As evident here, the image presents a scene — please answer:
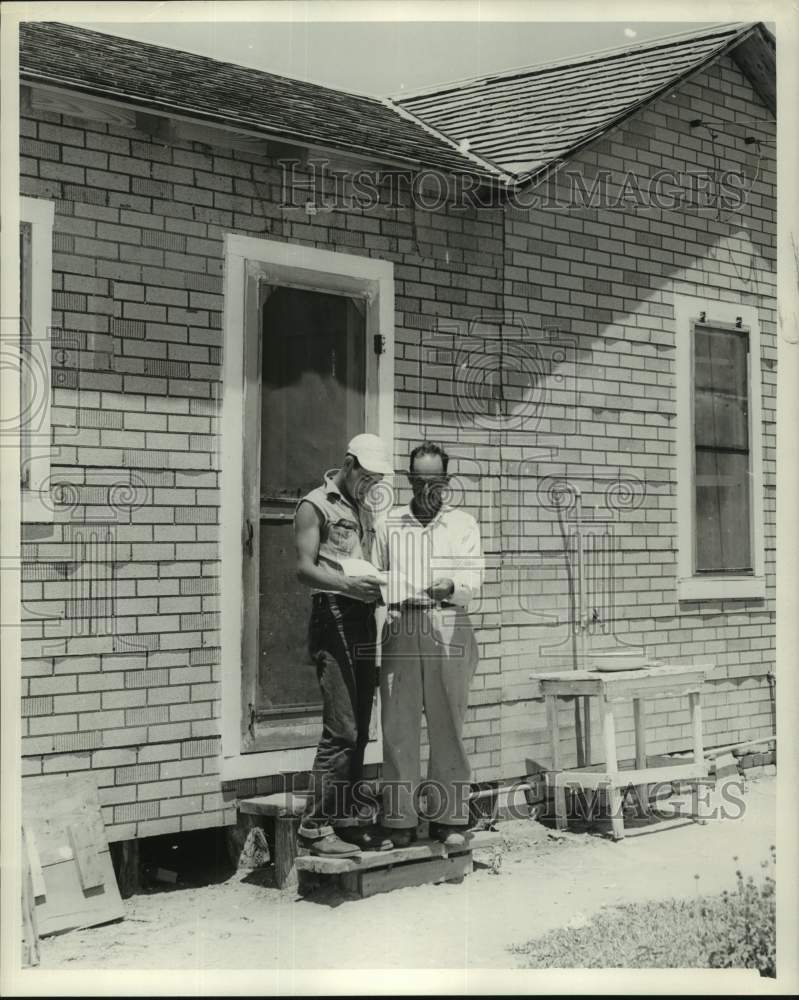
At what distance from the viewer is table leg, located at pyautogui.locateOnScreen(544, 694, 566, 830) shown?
6.38 meters

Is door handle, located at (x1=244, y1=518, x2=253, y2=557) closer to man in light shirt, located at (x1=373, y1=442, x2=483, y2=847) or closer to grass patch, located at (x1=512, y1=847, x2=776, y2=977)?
man in light shirt, located at (x1=373, y1=442, x2=483, y2=847)

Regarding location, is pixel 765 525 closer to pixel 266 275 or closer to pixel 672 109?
pixel 672 109

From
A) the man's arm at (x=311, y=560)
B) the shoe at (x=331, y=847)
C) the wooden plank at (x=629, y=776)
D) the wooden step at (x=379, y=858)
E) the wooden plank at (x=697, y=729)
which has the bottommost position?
the wooden step at (x=379, y=858)

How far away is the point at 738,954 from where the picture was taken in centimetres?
513

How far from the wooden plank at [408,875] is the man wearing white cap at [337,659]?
13 centimetres

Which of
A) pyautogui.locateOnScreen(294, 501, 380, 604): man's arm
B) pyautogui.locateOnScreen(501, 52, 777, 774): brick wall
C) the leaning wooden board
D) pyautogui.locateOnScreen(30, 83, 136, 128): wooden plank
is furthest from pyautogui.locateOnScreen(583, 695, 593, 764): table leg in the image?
pyautogui.locateOnScreen(30, 83, 136, 128): wooden plank

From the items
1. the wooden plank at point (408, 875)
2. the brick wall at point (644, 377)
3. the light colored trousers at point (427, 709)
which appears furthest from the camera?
the brick wall at point (644, 377)

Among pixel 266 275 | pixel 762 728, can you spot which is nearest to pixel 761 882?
pixel 762 728

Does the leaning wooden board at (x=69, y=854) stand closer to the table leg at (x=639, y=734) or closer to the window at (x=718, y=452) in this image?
the table leg at (x=639, y=734)

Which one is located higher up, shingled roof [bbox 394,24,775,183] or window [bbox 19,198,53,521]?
shingled roof [bbox 394,24,775,183]

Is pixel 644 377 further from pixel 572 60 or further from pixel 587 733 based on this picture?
pixel 587 733

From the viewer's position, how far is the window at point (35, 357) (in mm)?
4891

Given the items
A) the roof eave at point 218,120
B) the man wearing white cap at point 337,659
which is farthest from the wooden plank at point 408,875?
the roof eave at point 218,120

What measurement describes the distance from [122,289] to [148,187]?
0.52 metres
